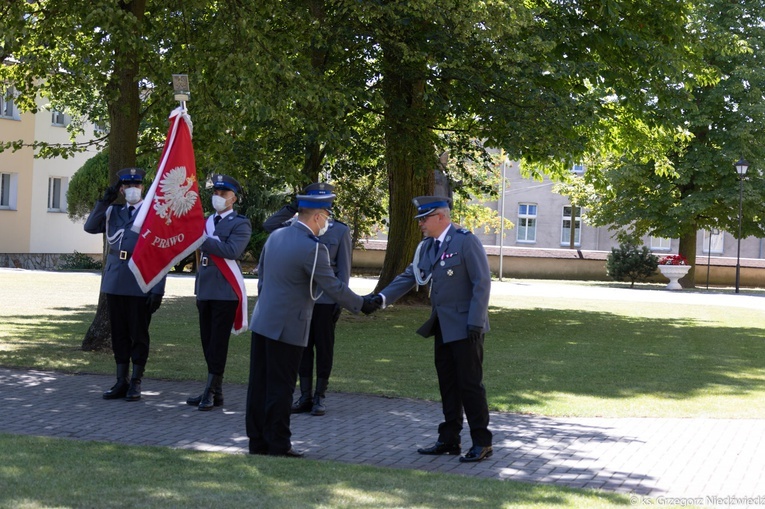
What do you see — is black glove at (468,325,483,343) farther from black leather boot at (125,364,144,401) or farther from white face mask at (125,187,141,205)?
white face mask at (125,187,141,205)

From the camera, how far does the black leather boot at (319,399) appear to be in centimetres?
967

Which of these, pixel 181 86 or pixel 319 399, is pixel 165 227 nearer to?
pixel 181 86

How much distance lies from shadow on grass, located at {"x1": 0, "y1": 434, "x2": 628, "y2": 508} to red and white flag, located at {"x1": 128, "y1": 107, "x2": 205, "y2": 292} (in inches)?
112

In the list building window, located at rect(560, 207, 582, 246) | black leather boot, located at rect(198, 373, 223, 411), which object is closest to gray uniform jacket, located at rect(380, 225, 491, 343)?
black leather boot, located at rect(198, 373, 223, 411)

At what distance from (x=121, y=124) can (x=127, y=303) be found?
4.75m

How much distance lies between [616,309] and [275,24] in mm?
14163

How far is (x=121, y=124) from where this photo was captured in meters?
14.3

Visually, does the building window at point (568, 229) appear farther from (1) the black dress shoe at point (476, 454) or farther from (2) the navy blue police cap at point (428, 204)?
(1) the black dress shoe at point (476, 454)

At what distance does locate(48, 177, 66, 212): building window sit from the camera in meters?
49.8

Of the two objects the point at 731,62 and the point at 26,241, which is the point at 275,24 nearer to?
the point at 731,62

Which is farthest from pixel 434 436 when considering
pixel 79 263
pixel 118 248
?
Answer: pixel 79 263

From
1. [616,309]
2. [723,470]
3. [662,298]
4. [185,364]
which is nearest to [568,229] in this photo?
[662,298]

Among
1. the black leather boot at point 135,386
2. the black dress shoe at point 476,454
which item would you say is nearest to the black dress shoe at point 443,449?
the black dress shoe at point 476,454

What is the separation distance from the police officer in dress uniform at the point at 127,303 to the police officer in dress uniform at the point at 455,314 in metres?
3.29
